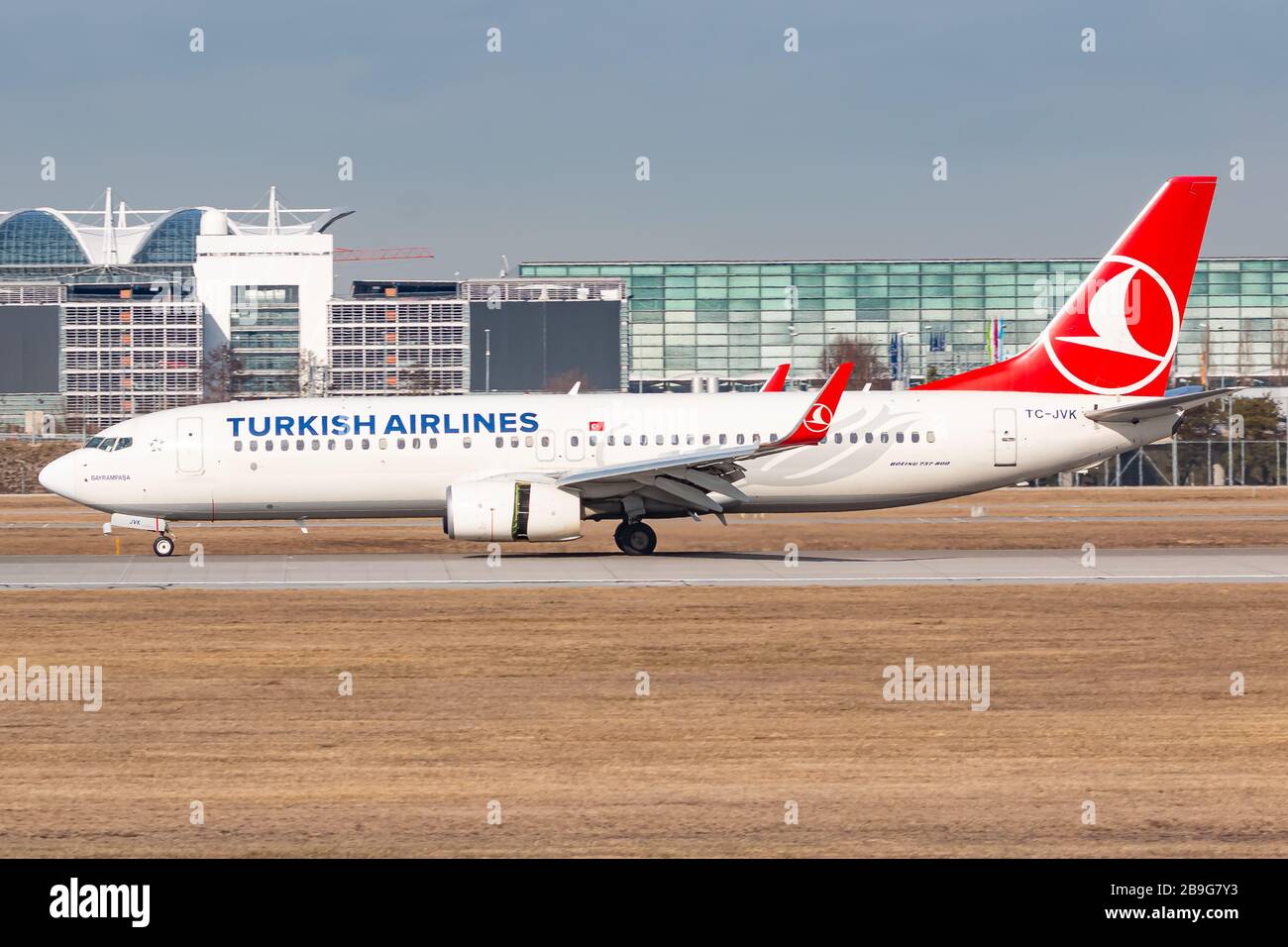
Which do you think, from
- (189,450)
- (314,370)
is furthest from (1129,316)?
(314,370)

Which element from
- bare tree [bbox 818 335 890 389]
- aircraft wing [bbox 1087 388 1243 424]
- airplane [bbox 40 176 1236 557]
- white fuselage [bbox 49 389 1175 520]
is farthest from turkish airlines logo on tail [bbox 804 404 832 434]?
bare tree [bbox 818 335 890 389]

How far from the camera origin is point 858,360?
149375 mm

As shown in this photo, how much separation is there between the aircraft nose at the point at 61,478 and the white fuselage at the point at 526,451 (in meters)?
0.03

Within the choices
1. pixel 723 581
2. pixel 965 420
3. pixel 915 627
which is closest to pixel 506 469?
pixel 723 581

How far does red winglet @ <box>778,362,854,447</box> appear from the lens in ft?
105

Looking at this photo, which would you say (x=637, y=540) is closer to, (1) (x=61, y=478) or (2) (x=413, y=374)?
(1) (x=61, y=478)

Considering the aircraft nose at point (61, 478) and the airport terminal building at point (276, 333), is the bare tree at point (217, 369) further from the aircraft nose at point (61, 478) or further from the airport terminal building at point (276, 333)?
the aircraft nose at point (61, 478)

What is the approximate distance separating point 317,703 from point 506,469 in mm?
17776

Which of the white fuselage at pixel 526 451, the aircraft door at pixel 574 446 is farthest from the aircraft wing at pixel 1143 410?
the aircraft door at pixel 574 446

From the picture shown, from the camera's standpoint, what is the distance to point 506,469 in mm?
35312

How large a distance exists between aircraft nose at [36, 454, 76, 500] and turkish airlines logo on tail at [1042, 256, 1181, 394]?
23.4m

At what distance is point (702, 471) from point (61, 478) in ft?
49.2

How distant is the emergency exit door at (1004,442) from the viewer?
35688 mm
